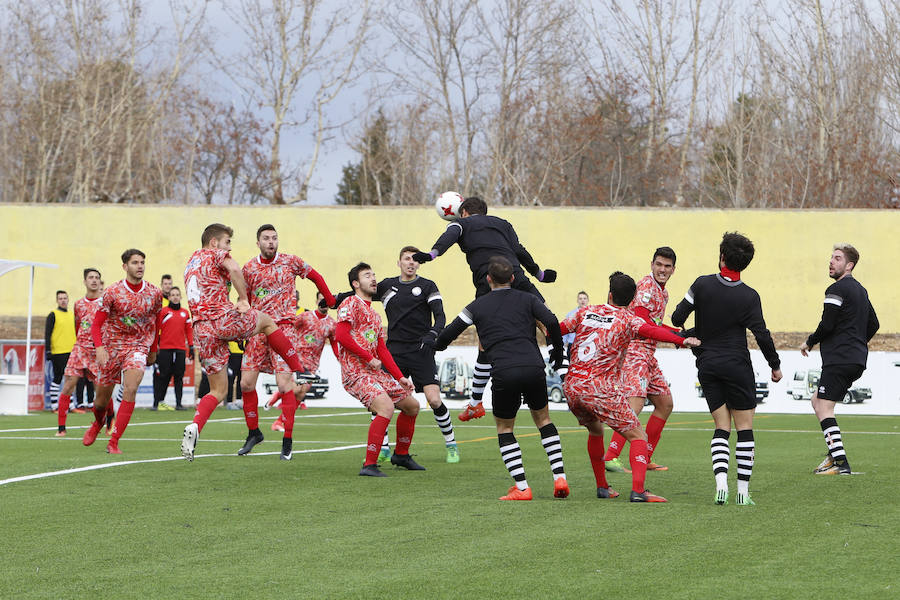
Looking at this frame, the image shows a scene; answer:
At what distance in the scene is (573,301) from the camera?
3139cm

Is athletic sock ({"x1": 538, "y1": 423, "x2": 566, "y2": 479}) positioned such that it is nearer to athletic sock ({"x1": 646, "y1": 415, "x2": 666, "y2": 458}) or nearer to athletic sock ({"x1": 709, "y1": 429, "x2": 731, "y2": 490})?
athletic sock ({"x1": 709, "y1": 429, "x2": 731, "y2": 490})

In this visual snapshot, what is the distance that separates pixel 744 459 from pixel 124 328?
724cm

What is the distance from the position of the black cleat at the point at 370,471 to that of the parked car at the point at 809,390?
13.9 m

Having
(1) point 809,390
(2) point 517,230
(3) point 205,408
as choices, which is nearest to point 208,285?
(3) point 205,408

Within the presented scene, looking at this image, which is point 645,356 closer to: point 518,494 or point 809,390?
point 518,494

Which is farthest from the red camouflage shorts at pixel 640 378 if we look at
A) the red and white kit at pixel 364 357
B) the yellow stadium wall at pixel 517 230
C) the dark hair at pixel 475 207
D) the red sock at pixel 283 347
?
the yellow stadium wall at pixel 517 230

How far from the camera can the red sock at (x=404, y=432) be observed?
449 inches

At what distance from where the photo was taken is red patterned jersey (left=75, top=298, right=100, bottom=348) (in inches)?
698

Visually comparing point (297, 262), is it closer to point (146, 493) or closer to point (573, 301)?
point (146, 493)

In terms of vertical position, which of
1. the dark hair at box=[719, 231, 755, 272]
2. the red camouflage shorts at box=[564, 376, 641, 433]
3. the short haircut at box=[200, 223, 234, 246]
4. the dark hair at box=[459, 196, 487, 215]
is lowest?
the red camouflage shorts at box=[564, 376, 641, 433]

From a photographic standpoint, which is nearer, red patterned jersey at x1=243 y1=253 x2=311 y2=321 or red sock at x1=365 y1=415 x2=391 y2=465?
red sock at x1=365 y1=415 x2=391 y2=465

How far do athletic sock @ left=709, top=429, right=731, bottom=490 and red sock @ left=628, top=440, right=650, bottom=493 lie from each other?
0.51 metres

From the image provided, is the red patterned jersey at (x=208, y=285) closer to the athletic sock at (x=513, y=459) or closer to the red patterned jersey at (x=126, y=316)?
the red patterned jersey at (x=126, y=316)

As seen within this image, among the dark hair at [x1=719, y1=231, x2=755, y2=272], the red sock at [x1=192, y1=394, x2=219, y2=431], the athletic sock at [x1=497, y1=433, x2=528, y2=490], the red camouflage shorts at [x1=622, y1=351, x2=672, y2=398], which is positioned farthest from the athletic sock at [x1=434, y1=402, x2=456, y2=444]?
the dark hair at [x1=719, y1=231, x2=755, y2=272]
